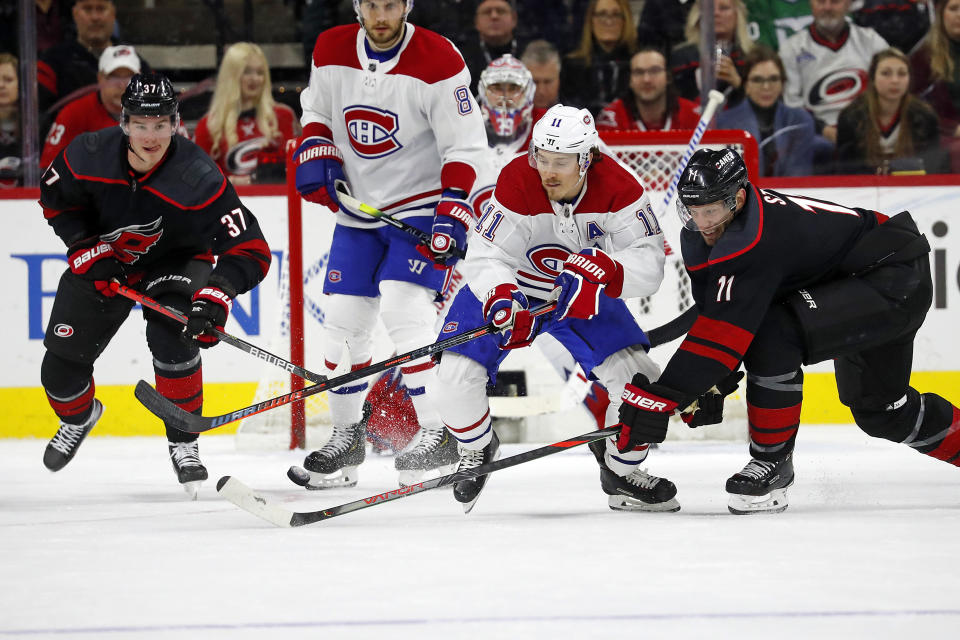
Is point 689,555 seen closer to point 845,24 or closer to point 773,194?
point 773,194

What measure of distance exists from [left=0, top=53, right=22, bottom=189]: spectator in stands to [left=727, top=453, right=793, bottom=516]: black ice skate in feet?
10.2

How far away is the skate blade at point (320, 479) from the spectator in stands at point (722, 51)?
2055mm

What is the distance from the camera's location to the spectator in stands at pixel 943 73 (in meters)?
4.88

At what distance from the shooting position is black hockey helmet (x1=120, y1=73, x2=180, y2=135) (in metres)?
3.16

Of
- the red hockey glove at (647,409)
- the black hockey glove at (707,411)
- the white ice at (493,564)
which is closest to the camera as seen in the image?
the white ice at (493,564)

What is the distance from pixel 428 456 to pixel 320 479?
30 centimetres

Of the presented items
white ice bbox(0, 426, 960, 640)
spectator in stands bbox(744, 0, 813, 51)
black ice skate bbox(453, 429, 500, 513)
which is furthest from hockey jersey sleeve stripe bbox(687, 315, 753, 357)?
spectator in stands bbox(744, 0, 813, 51)

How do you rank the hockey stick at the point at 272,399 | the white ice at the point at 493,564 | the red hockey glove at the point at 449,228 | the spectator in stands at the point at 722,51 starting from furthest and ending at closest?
the spectator in stands at the point at 722,51
the red hockey glove at the point at 449,228
the hockey stick at the point at 272,399
the white ice at the point at 493,564

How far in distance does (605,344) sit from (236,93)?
2.47 meters

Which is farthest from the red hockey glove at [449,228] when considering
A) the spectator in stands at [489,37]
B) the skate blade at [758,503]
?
the spectator in stands at [489,37]

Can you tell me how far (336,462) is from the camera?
138 inches

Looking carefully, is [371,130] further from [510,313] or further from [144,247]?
[510,313]

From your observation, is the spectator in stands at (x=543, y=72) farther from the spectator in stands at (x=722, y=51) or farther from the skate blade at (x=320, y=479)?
the skate blade at (x=320, y=479)

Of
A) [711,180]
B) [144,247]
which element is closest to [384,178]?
[144,247]
